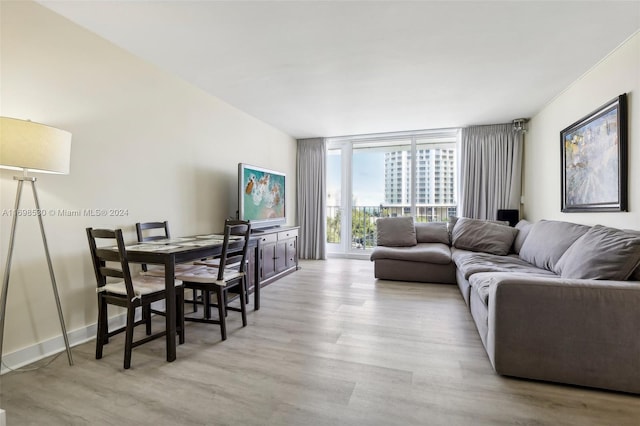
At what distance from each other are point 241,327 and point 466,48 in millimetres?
2954

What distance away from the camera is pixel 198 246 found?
7.16 ft

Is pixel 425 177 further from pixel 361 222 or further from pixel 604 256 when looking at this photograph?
pixel 604 256

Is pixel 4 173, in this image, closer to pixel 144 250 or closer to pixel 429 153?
pixel 144 250

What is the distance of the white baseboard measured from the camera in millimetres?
1795

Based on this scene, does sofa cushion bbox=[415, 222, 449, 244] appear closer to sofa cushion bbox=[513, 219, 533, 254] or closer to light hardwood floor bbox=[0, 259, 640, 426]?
Result: sofa cushion bbox=[513, 219, 533, 254]

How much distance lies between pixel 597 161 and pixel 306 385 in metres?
3.14

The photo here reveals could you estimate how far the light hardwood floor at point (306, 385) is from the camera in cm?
141

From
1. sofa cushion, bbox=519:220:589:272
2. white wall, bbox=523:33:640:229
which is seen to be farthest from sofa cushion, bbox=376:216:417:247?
white wall, bbox=523:33:640:229

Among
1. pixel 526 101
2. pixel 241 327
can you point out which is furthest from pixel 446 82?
pixel 241 327

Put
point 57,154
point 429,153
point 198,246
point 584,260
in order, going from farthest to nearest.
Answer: point 429,153
point 198,246
point 584,260
point 57,154

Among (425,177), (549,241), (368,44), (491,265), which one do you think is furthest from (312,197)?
(549,241)

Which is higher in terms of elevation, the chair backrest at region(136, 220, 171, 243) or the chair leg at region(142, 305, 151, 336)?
the chair backrest at region(136, 220, 171, 243)

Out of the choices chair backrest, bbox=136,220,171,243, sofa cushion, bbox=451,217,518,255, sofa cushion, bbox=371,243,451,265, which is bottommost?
sofa cushion, bbox=371,243,451,265

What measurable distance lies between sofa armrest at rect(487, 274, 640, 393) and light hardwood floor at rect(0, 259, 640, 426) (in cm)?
9
